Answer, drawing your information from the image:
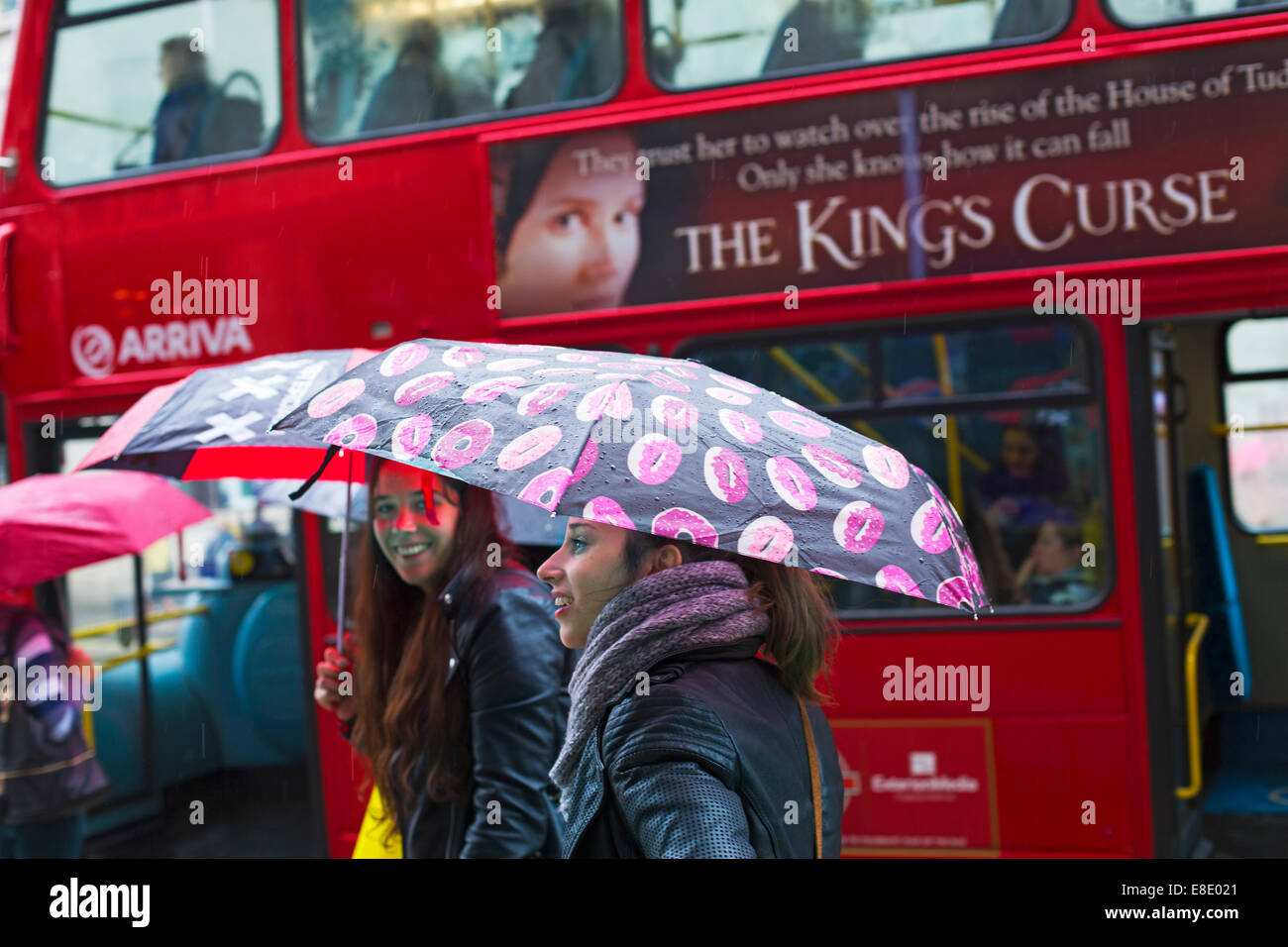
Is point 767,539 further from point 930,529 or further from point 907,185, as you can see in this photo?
point 907,185

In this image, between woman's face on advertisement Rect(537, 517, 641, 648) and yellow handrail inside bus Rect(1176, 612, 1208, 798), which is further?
yellow handrail inside bus Rect(1176, 612, 1208, 798)

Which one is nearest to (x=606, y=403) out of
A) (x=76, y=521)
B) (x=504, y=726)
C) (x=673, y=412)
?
(x=673, y=412)

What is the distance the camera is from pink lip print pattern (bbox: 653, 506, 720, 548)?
69.4 inches

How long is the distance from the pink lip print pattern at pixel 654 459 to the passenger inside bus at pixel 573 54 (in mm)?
3074

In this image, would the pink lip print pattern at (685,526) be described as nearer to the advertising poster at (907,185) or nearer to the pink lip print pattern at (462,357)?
the pink lip print pattern at (462,357)

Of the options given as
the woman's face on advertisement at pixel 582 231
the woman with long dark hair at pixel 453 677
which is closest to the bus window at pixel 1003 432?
the woman's face on advertisement at pixel 582 231

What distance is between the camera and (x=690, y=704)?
6.05 feet

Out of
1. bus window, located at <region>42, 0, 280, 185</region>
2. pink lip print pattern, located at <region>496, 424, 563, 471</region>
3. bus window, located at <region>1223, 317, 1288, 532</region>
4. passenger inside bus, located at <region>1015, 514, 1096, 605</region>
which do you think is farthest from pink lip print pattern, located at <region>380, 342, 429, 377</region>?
bus window, located at <region>1223, 317, 1288, 532</region>

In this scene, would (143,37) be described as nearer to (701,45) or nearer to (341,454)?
(701,45)

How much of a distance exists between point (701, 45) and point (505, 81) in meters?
0.78

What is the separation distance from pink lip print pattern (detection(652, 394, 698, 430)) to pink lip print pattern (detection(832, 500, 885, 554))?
28 centimetres

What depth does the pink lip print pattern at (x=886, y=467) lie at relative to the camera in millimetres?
2035

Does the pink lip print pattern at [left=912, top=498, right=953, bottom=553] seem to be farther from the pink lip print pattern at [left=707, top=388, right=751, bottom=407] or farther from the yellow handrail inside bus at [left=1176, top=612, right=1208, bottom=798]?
the yellow handrail inside bus at [left=1176, top=612, right=1208, bottom=798]

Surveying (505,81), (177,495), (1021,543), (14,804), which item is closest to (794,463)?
(1021,543)
